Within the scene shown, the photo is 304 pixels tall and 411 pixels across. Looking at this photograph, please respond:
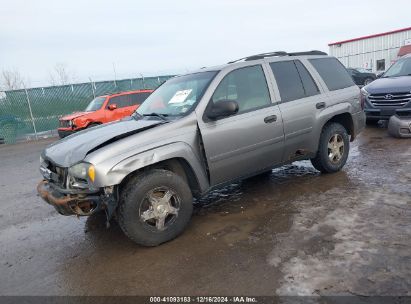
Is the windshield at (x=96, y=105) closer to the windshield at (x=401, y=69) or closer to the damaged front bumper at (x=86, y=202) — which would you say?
the windshield at (x=401, y=69)

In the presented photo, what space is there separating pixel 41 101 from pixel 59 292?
15.1 m

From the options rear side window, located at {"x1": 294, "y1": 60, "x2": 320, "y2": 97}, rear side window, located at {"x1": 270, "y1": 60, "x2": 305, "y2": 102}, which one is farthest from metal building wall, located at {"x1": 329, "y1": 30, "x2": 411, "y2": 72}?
rear side window, located at {"x1": 270, "y1": 60, "x2": 305, "y2": 102}

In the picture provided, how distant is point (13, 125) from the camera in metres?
15.4

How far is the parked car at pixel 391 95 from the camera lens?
771cm

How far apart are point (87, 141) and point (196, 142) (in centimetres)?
117

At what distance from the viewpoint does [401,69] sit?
9.09m

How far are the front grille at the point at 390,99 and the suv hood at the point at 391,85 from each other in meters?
0.09

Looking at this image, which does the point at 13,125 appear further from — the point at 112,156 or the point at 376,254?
the point at 376,254

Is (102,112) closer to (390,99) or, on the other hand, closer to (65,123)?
(65,123)

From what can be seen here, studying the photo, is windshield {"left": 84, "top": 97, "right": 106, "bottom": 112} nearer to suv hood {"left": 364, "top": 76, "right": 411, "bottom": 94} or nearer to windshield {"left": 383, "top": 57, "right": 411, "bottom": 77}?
suv hood {"left": 364, "top": 76, "right": 411, "bottom": 94}

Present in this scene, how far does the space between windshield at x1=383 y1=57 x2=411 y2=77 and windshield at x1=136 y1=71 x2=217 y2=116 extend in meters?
6.71

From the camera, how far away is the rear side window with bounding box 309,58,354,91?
17.3ft

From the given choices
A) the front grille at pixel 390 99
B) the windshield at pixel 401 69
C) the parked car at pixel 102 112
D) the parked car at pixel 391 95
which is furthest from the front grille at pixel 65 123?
the windshield at pixel 401 69

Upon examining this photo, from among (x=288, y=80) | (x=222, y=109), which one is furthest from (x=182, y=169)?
(x=288, y=80)
